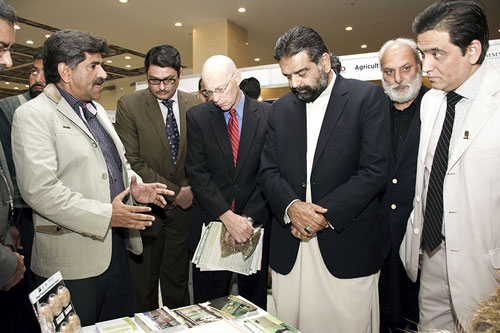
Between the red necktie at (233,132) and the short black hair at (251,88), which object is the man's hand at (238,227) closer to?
the red necktie at (233,132)

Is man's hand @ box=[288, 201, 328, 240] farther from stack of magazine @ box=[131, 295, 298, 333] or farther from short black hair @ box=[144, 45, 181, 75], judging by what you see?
short black hair @ box=[144, 45, 181, 75]

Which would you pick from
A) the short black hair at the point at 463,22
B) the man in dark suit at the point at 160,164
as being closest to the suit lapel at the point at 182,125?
the man in dark suit at the point at 160,164

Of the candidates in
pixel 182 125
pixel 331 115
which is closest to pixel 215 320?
pixel 331 115

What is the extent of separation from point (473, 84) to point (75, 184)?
5.96ft

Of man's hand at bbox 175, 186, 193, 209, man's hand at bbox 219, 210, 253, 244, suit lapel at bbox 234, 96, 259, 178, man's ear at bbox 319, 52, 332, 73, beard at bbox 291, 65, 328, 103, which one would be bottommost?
man's hand at bbox 219, 210, 253, 244

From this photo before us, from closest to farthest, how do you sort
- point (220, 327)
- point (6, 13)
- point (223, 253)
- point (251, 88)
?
→ 1. point (220, 327)
2. point (6, 13)
3. point (223, 253)
4. point (251, 88)

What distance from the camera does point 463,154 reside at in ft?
5.17

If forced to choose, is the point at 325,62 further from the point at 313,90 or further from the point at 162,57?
the point at 162,57

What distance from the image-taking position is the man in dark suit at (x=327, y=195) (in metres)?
1.82

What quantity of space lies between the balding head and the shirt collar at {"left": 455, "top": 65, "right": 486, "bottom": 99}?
4.06 ft

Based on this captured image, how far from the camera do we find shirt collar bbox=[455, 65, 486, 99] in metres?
1.63

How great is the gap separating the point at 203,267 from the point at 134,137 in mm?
1211

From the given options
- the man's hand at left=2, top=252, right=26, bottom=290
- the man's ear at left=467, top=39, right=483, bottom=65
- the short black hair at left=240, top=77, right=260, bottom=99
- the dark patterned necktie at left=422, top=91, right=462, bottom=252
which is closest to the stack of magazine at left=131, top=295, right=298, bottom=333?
the man's hand at left=2, top=252, right=26, bottom=290

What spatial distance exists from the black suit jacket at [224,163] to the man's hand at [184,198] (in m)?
0.30
